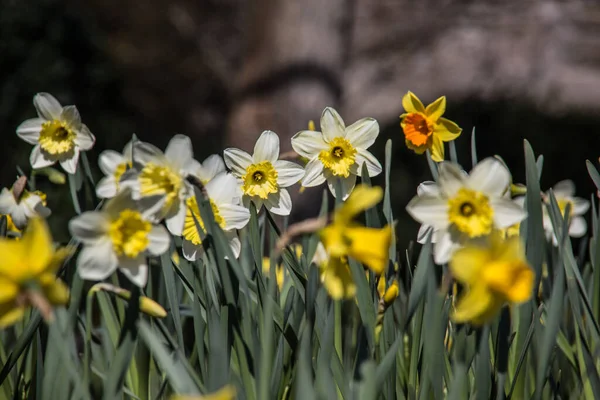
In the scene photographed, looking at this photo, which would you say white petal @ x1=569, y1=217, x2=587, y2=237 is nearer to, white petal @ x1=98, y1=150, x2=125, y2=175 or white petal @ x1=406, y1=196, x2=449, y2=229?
white petal @ x1=406, y1=196, x2=449, y2=229

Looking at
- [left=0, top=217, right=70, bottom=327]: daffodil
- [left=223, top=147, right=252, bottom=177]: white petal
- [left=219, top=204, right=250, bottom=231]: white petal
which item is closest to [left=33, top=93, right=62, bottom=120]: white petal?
[left=223, top=147, right=252, bottom=177]: white petal

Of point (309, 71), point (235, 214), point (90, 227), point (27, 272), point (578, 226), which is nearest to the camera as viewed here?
point (27, 272)

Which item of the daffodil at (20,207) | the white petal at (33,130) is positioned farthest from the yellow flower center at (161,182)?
the white petal at (33,130)

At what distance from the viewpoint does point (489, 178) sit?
844 mm

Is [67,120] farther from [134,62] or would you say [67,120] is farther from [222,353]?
[134,62]

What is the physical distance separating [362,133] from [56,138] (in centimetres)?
64

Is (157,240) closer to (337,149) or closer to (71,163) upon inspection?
(337,149)

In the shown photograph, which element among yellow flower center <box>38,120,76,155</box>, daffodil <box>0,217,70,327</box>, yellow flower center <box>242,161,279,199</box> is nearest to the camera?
daffodil <box>0,217,70,327</box>

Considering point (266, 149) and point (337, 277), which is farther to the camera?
point (266, 149)

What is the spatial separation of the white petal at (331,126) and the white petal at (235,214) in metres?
0.29

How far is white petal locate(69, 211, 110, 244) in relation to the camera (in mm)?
752

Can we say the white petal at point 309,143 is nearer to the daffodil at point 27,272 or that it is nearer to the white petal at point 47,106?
the white petal at point 47,106

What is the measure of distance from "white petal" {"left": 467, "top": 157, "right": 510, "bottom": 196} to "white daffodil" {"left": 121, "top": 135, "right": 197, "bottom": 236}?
0.39 m

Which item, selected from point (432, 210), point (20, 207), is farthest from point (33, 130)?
point (432, 210)
